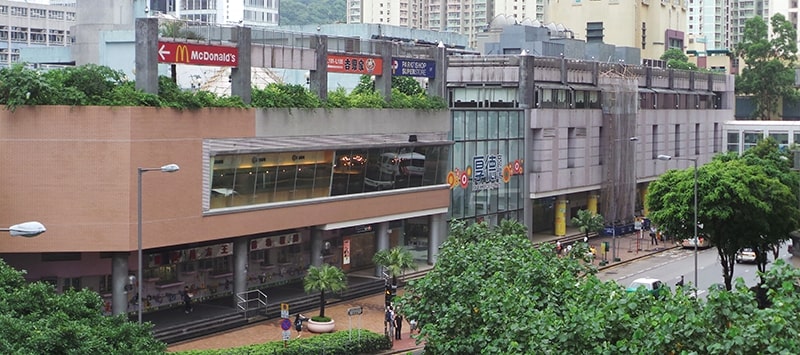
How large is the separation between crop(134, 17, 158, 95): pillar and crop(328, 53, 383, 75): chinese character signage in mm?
12008

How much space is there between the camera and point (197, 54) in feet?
180

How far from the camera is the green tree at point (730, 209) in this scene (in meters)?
62.4

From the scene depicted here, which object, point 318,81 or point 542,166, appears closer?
point 318,81

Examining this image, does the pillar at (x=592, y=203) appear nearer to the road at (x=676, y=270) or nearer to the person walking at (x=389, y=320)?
the road at (x=676, y=270)

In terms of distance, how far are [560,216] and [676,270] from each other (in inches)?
524

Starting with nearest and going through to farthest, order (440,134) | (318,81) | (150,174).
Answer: (150,174), (318,81), (440,134)

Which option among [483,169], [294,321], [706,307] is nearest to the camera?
[706,307]

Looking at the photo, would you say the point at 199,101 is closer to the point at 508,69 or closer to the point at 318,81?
the point at 318,81

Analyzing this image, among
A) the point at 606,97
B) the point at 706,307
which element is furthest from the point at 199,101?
the point at 606,97

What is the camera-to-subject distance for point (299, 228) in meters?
62.8

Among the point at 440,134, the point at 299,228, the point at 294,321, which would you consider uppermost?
the point at 440,134

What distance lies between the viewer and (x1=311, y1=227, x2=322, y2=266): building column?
6275cm

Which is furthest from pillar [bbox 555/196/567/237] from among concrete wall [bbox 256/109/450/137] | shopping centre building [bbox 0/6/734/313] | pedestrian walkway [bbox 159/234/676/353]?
pedestrian walkway [bbox 159/234/676/353]

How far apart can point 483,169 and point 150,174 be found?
29.5 meters
